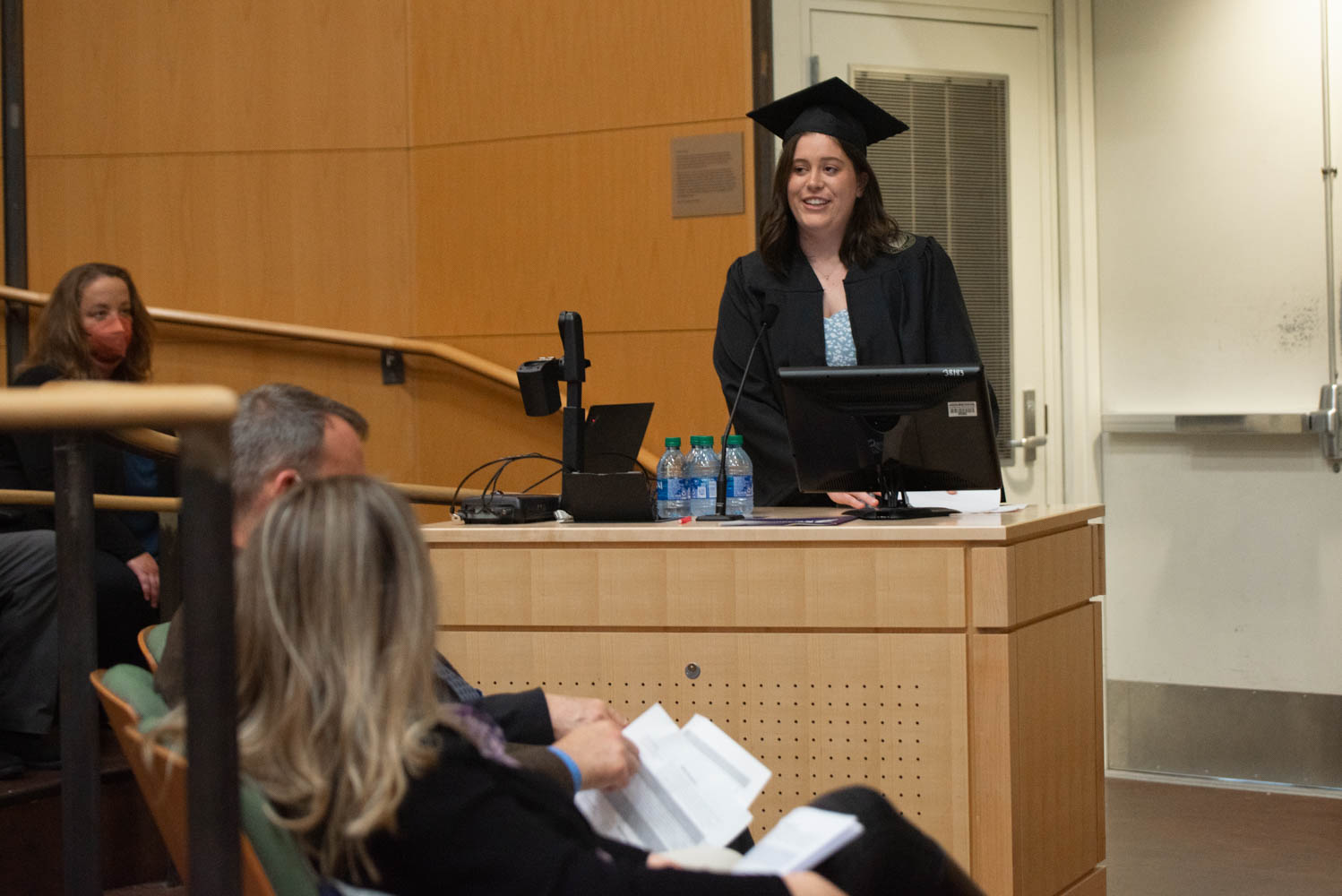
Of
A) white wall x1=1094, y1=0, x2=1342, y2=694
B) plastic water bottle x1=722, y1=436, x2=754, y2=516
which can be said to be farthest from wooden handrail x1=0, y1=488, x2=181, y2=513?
white wall x1=1094, y1=0, x2=1342, y2=694

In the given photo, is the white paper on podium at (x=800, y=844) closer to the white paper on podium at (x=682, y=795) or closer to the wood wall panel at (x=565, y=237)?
the white paper on podium at (x=682, y=795)

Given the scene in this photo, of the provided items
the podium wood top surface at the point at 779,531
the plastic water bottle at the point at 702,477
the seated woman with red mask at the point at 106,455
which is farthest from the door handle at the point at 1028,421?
the seated woman with red mask at the point at 106,455

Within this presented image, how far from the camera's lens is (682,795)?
5.36 ft

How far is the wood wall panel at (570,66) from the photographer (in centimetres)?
453

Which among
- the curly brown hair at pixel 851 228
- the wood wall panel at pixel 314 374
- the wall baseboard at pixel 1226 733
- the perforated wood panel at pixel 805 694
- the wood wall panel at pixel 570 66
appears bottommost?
the wall baseboard at pixel 1226 733

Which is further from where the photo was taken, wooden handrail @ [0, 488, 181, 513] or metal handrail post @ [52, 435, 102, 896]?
wooden handrail @ [0, 488, 181, 513]

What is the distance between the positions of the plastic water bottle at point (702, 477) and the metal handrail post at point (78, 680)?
49.6 inches

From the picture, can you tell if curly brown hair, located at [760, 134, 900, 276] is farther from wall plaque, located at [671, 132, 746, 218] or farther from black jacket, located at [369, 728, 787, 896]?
black jacket, located at [369, 728, 787, 896]

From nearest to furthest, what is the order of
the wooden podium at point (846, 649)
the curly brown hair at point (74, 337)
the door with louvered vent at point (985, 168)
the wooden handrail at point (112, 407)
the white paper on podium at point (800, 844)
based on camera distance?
the wooden handrail at point (112, 407)
the white paper on podium at point (800, 844)
the wooden podium at point (846, 649)
the curly brown hair at point (74, 337)
the door with louvered vent at point (985, 168)

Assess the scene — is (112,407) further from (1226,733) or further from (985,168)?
(1226,733)

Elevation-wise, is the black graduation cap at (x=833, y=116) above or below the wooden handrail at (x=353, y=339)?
above

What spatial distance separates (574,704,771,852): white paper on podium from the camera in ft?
5.19

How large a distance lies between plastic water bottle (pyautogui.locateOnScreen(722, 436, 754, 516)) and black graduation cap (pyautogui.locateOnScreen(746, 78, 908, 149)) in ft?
2.92

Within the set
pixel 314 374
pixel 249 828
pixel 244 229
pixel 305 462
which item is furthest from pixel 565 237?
pixel 249 828
